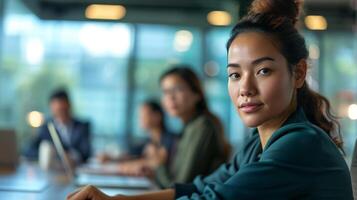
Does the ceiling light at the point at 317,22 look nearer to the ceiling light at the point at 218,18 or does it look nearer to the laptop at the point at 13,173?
the ceiling light at the point at 218,18

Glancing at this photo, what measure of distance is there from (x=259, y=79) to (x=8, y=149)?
6.87ft

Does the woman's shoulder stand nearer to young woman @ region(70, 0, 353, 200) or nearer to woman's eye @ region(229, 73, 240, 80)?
young woman @ region(70, 0, 353, 200)

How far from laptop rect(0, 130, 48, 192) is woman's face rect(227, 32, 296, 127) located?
1.15 meters

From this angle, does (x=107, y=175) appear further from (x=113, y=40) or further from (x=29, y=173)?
(x=113, y=40)

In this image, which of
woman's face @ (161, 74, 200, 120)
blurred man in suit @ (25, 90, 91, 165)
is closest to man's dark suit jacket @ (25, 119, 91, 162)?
blurred man in suit @ (25, 90, 91, 165)

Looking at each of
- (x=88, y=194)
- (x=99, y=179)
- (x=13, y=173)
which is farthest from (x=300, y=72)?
(x=13, y=173)

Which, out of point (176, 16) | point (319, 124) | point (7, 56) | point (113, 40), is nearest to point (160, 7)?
point (176, 16)

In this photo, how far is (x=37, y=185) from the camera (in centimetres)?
224

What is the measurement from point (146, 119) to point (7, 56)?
363 centimetres

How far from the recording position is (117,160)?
154 inches

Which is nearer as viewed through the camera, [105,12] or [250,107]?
[250,107]

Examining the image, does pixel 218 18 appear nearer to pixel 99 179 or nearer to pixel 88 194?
pixel 99 179

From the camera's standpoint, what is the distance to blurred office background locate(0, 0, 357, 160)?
724cm

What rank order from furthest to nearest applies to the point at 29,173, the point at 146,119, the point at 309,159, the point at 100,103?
1. the point at 100,103
2. the point at 146,119
3. the point at 29,173
4. the point at 309,159
